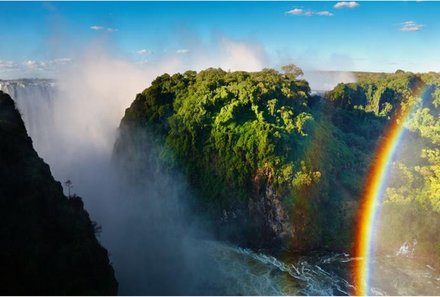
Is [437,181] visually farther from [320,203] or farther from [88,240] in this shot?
[88,240]

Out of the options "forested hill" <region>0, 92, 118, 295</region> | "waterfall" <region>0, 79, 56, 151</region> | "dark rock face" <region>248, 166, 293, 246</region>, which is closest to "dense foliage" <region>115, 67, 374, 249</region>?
"dark rock face" <region>248, 166, 293, 246</region>

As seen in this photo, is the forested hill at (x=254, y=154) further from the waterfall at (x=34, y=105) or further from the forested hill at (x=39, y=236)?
the waterfall at (x=34, y=105)

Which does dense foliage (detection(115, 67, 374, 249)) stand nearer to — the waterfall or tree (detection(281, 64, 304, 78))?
tree (detection(281, 64, 304, 78))

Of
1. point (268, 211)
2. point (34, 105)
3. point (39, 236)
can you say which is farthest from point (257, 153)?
point (34, 105)

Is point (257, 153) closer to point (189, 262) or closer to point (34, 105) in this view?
point (189, 262)

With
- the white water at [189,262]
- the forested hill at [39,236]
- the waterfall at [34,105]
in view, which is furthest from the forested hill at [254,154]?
the waterfall at [34,105]
